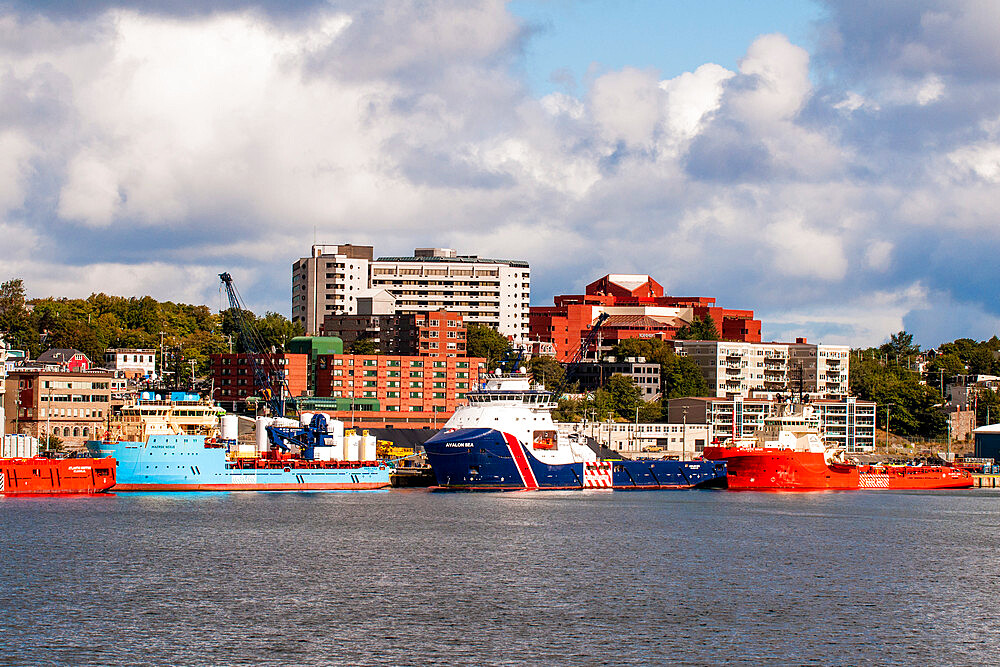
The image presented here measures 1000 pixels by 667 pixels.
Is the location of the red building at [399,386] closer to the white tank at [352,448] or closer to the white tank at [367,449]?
the white tank at [367,449]

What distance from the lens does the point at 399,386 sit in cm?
16738

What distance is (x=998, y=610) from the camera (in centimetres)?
5072

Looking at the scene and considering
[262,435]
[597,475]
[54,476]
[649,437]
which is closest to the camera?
[54,476]

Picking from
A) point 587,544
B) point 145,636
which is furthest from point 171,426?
point 145,636

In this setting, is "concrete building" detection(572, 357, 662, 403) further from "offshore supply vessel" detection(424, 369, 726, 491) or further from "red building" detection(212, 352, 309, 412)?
"offshore supply vessel" detection(424, 369, 726, 491)

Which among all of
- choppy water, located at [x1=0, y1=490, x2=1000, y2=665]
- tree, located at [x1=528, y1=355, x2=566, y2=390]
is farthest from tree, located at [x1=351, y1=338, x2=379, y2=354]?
choppy water, located at [x1=0, y1=490, x2=1000, y2=665]

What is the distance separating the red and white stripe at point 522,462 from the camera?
10219cm

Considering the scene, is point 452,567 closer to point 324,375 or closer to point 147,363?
point 324,375

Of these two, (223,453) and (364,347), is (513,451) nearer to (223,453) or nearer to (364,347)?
(223,453)

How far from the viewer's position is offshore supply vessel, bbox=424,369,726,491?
102062mm

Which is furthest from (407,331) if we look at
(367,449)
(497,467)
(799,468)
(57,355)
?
(497,467)

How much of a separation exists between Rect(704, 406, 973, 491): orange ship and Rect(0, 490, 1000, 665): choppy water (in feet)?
88.5

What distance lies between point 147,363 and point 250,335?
1515 centimetres

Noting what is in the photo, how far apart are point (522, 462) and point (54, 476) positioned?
32.9m
